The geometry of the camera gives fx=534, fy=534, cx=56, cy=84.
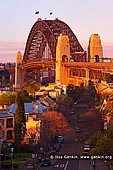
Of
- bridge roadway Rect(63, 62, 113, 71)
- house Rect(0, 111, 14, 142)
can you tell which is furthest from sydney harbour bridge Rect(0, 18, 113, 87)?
house Rect(0, 111, 14, 142)

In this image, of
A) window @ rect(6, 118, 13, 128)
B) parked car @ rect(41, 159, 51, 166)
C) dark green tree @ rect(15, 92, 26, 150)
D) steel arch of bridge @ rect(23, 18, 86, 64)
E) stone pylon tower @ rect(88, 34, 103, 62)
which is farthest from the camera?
steel arch of bridge @ rect(23, 18, 86, 64)

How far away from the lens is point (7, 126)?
78.6ft

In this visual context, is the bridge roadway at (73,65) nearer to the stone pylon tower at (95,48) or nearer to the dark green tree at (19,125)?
the stone pylon tower at (95,48)

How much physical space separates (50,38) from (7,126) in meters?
47.0

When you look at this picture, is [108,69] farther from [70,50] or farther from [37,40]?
[37,40]

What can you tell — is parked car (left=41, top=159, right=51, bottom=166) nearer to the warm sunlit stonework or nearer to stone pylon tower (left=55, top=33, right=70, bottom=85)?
stone pylon tower (left=55, top=33, right=70, bottom=85)

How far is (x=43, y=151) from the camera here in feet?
66.6

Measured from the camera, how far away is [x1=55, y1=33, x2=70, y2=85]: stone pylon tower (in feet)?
200

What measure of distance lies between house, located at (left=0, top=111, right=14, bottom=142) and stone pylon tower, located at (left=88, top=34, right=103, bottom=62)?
139 feet

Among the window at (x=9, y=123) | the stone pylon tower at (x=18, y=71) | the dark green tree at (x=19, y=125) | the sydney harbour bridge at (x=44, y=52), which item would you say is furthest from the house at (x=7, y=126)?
the stone pylon tower at (x=18, y=71)

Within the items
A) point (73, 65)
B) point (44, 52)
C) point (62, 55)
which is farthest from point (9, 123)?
point (44, 52)

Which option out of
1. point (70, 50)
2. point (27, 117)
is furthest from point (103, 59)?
point (27, 117)

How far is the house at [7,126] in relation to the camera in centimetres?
2340

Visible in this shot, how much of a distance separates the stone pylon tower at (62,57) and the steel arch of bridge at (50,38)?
182 centimetres
